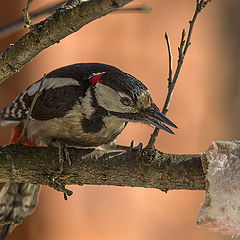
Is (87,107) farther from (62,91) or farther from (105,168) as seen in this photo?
(105,168)

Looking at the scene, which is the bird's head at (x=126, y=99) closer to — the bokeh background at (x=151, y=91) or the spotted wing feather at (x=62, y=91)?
the spotted wing feather at (x=62, y=91)

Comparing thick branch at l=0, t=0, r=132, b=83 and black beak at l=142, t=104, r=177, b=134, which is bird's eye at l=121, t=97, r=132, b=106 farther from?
thick branch at l=0, t=0, r=132, b=83

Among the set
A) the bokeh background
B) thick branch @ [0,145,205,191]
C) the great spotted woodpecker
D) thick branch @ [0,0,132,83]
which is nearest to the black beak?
the great spotted woodpecker

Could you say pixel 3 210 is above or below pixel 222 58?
below

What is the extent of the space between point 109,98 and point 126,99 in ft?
0.27

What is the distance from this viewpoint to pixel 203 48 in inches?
144

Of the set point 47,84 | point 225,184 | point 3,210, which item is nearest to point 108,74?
point 47,84

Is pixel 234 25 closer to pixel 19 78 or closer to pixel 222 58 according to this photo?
pixel 222 58

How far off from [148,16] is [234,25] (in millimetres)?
1190

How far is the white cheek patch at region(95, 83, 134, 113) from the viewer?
149cm

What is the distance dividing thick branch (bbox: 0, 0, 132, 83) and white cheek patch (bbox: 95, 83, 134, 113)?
0.41 m

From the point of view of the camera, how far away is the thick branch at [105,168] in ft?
4.00

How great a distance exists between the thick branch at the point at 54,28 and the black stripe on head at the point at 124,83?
40 cm

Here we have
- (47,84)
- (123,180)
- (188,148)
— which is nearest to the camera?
(123,180)
